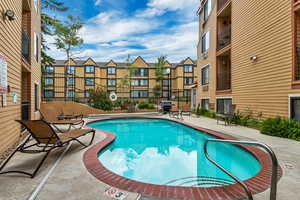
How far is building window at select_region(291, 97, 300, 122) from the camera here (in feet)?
19.2

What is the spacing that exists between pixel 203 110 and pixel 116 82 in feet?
66.9

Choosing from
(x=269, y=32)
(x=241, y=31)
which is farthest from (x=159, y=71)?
(x=269, y=32)

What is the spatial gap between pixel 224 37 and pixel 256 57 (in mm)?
4674

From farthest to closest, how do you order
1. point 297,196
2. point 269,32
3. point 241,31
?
point 241,31 → point 269,32 → point 297,196

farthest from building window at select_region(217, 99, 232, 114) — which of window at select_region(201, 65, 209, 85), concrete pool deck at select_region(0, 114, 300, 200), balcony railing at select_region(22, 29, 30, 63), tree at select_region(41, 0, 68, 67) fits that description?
tree at select_region(41, 0, 68, 67)

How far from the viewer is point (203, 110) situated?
13.4 meters

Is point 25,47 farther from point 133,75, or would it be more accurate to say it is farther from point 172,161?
point 133,75

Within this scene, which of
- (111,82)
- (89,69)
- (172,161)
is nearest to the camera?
(172,161)

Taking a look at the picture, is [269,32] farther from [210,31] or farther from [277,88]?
[210,31]

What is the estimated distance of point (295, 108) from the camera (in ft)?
19.5

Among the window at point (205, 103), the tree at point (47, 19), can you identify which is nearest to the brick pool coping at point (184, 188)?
the window at point (205, 103)

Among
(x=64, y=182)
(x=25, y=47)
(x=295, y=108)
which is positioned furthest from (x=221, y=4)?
(x=64, y=182)

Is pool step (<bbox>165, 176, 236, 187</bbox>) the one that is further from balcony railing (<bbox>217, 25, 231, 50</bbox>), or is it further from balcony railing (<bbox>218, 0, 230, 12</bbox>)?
balcony railing (<bbox>218, 0, 230, 12</bbox>)

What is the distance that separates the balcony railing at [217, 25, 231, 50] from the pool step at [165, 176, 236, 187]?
34.9ft
